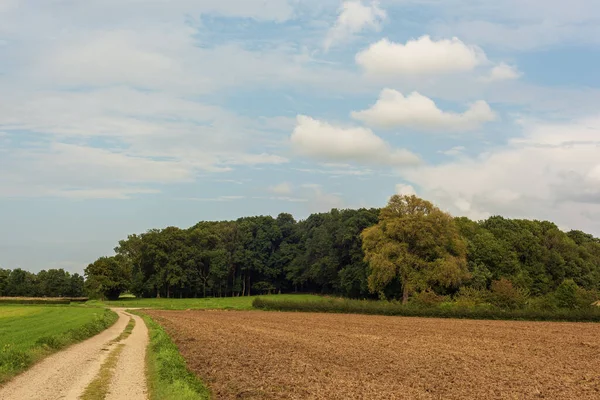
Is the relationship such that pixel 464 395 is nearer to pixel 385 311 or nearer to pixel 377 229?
pixel 385 311

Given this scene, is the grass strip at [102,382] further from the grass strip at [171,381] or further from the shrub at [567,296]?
the shrub at [567,296]

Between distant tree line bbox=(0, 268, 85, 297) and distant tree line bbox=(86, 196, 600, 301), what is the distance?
4620 centimetres

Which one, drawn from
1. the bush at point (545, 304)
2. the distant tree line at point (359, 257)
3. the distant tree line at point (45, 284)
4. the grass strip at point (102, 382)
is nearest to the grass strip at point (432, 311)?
the bush at point (545, 304)

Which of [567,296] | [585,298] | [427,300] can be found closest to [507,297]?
[567,296]

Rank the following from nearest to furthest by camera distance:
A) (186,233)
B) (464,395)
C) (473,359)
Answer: (464,395), (473,359), (186,233)

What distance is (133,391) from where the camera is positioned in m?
15.0

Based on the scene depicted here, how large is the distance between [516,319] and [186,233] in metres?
87.4

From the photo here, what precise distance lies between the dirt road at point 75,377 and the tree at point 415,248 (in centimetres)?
4746

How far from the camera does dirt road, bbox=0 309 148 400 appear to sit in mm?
14409

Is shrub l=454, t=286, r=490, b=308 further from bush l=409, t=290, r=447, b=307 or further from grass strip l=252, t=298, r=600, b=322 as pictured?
bush l=409, t=290, r=447, b=307

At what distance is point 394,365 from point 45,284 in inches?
6343

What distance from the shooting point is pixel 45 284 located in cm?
15550

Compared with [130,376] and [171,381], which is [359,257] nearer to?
[130,376]

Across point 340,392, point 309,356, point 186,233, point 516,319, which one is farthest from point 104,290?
point 340,392
